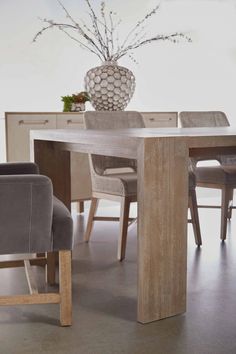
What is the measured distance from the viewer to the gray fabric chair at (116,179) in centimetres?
275

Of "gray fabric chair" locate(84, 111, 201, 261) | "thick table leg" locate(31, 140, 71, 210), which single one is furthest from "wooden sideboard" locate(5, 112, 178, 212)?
"thick table leg" locate(31, 140, 71, 210)

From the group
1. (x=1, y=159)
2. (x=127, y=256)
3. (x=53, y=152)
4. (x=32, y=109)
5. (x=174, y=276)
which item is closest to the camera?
(x=174, y=276)

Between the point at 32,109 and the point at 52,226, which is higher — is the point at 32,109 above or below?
above

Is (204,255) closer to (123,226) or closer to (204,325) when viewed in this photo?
(123,226)

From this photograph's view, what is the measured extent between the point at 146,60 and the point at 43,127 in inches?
80.1

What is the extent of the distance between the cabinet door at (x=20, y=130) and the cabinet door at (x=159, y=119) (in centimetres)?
86

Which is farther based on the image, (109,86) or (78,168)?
(78,168)

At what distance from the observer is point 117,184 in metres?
2.76

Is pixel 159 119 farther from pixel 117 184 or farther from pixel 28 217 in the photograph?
pixel 28 217

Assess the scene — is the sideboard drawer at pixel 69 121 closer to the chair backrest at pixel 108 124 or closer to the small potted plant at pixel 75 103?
the small potted plant at pixel 75 103

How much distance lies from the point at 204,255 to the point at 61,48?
275 centimetres

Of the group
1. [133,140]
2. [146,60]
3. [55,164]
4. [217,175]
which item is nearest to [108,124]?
[55,164]

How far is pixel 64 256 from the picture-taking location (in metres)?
1.88

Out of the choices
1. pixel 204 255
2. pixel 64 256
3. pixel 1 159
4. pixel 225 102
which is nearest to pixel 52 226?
pixel 64 256
